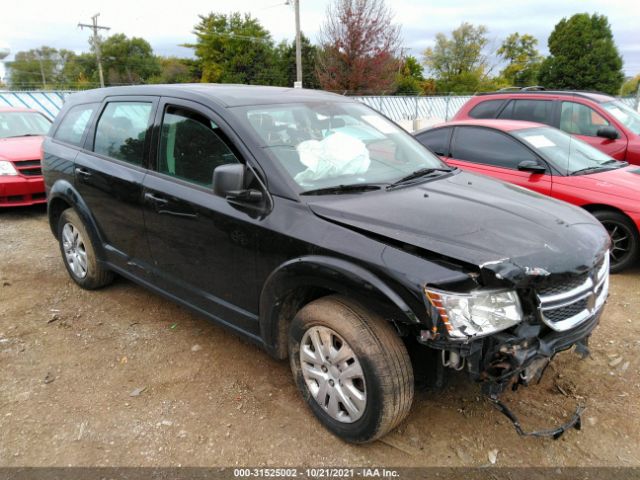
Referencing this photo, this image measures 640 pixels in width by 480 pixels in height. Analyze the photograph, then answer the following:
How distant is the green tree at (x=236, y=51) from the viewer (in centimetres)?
4353

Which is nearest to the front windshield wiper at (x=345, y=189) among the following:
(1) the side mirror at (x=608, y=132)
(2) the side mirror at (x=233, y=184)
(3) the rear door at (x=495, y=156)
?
(2) the side mirror at (x=233, y=184)

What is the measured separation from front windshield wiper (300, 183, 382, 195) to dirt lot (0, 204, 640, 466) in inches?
45.7

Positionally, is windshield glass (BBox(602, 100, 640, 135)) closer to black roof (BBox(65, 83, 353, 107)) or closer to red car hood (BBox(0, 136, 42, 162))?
black roof (BBox(65, 83, 353, 107))

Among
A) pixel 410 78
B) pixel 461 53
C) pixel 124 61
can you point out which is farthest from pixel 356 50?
pixel 124 61

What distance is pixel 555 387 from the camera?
3121mm

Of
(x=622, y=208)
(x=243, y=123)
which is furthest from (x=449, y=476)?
(x=622, y=208)

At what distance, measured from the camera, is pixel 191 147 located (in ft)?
10.7

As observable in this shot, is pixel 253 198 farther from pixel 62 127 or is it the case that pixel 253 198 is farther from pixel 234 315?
pixel 62 127

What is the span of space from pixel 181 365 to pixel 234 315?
26.9 inches

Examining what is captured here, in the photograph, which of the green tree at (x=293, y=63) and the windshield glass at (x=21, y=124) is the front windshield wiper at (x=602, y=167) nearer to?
the windshield glass at (x=21, y=124)

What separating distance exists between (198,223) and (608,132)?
20.6 ft

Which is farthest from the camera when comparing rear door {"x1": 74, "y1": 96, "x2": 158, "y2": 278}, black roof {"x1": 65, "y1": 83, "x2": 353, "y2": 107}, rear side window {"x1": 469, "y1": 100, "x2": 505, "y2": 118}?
rear side window {"x1": 469, "y1": 100, "x2": 505, "y2": 118}

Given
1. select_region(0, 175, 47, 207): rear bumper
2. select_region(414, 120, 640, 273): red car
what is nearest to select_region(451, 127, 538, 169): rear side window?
select_region(414, 120, 640, 273): red car

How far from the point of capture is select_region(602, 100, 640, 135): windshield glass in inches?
281
